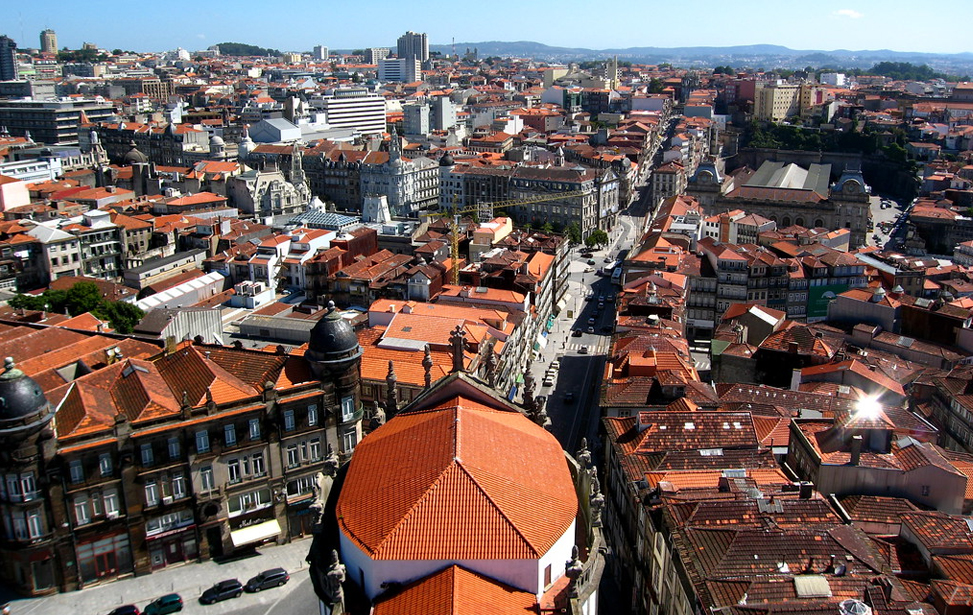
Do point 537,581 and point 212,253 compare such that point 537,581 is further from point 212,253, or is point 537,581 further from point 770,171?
point 770,171

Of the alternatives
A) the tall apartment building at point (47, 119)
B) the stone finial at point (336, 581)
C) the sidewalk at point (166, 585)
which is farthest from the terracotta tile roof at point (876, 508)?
the tall apartment building at point (47, 119)

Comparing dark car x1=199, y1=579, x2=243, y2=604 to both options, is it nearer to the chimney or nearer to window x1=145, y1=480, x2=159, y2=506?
window x1=145, y1=480, x2=159, y2=506

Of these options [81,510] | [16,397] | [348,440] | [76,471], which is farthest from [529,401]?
[81,510]

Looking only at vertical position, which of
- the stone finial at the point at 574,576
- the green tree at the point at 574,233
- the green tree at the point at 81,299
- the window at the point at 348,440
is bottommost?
the green tree at the point at 574,233

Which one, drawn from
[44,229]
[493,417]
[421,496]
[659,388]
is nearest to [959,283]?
[659,388]

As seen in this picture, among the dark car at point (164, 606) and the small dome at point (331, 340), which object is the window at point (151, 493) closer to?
the dark car at point (164, 606)
